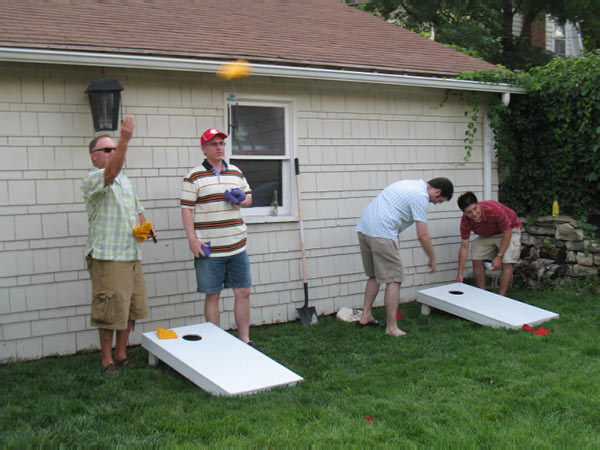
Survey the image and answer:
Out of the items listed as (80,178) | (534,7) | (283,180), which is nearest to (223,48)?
(283,180)

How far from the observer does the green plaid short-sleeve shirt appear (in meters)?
4.27

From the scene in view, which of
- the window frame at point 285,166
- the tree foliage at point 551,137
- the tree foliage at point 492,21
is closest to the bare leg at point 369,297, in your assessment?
the window frame at point 285,166

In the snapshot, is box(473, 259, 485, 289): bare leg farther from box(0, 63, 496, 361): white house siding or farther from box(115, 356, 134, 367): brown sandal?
box(115, 356, 134, 367): brown sandal

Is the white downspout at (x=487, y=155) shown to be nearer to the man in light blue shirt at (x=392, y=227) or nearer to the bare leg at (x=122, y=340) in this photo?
the man in light blue shirt at (x=392, y=227)

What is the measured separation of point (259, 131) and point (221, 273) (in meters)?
1.79

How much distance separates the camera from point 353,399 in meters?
3.83

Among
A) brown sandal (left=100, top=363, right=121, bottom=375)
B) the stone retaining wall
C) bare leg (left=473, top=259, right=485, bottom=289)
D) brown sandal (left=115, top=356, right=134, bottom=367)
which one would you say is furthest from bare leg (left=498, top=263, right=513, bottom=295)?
brown sandal (left=100, top=363, right=121, bottom=375)

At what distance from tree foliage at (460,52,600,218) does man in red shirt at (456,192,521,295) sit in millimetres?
1051

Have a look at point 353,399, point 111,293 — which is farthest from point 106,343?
point 353,399

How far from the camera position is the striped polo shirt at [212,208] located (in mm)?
4801

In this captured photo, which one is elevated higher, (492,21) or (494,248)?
(492,21)

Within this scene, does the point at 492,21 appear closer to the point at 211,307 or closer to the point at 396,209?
the point at 396,209

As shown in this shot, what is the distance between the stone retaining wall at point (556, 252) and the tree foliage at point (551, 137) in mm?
211

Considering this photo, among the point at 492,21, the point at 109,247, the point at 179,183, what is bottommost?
the point at 109,247
